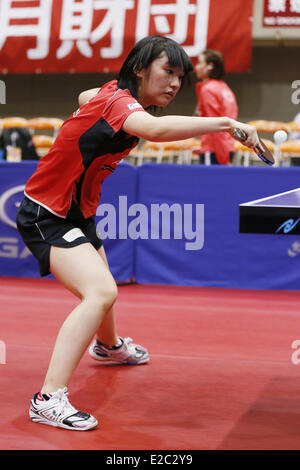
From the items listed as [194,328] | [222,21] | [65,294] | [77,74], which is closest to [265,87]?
[222,21]

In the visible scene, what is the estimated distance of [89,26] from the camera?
9.31 m

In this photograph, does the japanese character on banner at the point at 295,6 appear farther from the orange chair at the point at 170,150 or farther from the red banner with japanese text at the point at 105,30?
the orange chair at the point at 170,150

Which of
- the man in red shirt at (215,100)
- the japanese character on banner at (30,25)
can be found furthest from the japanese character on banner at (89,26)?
the man in red shirt at (215,100)

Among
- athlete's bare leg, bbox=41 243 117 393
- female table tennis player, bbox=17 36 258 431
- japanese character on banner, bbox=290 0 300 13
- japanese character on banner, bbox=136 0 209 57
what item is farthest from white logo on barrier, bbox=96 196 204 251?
japanese character on banner, bbox=290 0 300 13

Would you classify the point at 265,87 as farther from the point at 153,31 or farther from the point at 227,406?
the point at 227,406

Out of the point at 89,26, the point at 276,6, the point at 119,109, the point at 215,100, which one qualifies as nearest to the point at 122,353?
the point at 119,109

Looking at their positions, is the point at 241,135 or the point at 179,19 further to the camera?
the point at 179,19

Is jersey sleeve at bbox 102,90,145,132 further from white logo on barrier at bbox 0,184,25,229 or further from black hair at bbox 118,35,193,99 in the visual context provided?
white logo on barrier at bbox 0,184,25,229

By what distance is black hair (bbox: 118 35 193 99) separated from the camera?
2303 mm

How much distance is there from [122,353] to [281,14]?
7.35 meters

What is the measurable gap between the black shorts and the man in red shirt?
3.70m

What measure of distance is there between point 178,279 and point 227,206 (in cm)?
69

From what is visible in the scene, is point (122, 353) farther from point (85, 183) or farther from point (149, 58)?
point (149, 58)

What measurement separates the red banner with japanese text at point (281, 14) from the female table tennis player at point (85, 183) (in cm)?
720
